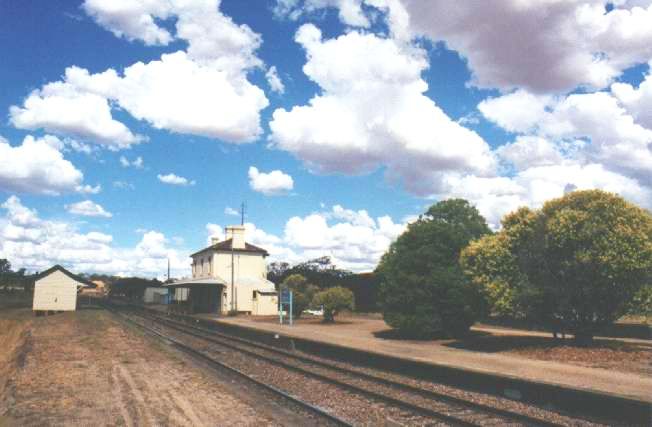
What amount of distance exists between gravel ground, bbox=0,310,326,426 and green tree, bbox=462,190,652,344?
11657 mm

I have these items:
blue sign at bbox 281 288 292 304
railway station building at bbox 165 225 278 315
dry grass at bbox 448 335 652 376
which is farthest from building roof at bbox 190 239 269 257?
dry grass at bbox 448 335 652 376

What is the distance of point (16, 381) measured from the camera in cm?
1380

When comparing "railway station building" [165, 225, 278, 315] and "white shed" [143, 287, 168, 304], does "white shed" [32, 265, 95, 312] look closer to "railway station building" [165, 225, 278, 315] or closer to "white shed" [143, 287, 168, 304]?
"railway station building" [165, 225, 278, 315]

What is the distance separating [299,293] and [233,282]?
10935 mm

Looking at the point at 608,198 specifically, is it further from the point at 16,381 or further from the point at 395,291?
the point at 16,381

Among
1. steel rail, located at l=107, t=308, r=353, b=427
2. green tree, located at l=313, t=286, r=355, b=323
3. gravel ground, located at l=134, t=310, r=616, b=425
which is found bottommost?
gravel ground, located at l=134, t=310, r=616, b=425

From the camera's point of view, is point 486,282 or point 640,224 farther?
point 486,282

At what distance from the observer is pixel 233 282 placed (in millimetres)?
51625

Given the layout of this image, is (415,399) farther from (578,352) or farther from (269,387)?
(578,352)

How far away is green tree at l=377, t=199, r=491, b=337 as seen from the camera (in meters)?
23.5

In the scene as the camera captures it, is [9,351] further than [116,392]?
Yes

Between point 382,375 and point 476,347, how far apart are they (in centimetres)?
769

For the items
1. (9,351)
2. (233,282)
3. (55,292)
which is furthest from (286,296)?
(55,292)

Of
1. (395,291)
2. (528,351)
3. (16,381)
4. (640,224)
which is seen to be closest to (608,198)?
(640,224)
